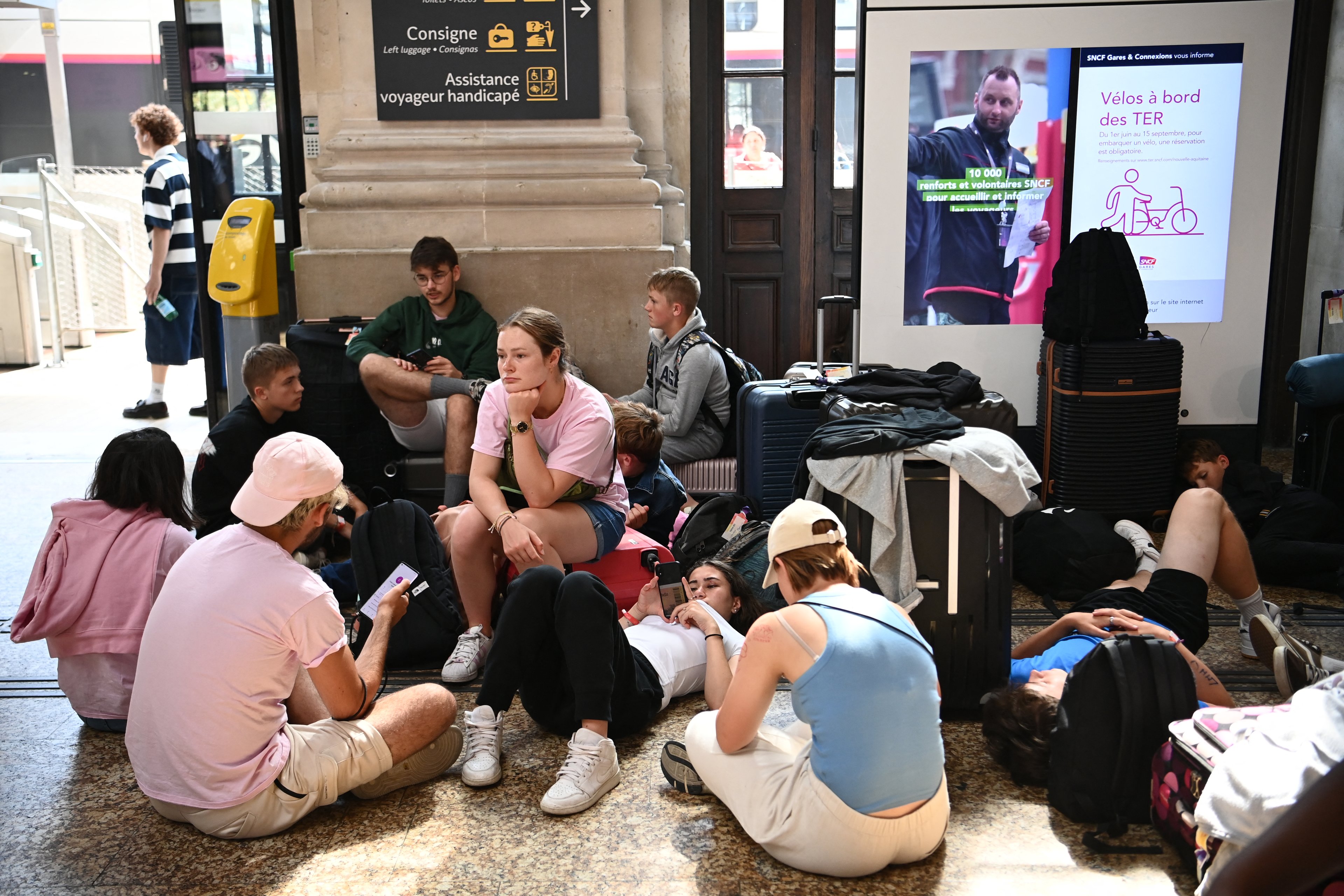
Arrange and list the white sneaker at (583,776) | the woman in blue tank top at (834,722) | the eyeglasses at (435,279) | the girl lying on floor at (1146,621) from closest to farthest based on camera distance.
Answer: the woman in blue tank top at (834,722)
the white sneaker at (583,776)
the girl lying on floor at (1146,621)
the eyeglasses at (435,279)

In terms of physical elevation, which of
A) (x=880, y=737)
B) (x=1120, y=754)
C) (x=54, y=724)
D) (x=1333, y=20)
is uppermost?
(x=1333, y=20)

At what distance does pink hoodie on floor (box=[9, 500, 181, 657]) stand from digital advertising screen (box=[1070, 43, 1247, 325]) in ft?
15.5

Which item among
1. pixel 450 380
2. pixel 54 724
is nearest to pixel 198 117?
pixel 450 380

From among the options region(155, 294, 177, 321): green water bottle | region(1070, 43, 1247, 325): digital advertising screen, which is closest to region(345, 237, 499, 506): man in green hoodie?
region(155, 294, 177, 321): green water bottle

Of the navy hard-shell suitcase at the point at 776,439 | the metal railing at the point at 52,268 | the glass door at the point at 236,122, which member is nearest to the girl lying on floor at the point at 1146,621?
the navy hard-shell suitcase at the point at 776,439

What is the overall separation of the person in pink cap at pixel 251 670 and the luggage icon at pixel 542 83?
13.4 ft

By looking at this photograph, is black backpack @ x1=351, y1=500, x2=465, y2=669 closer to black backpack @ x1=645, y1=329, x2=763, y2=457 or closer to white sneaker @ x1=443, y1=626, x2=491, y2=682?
white sneaker @ x1=443, y1=626, x2=491, y2=682

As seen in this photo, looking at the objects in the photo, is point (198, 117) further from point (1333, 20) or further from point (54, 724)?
point (1333, 20)

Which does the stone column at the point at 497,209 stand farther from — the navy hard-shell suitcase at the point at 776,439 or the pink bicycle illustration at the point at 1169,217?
the pink bicycle illustration at the point at 1169,217

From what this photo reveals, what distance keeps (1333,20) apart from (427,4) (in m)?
5.13

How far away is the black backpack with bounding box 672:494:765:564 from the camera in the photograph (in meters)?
4.10

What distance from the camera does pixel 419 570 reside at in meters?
3.83

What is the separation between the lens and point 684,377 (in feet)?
16.7

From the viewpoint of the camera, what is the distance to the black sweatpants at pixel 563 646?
2.96 meters
